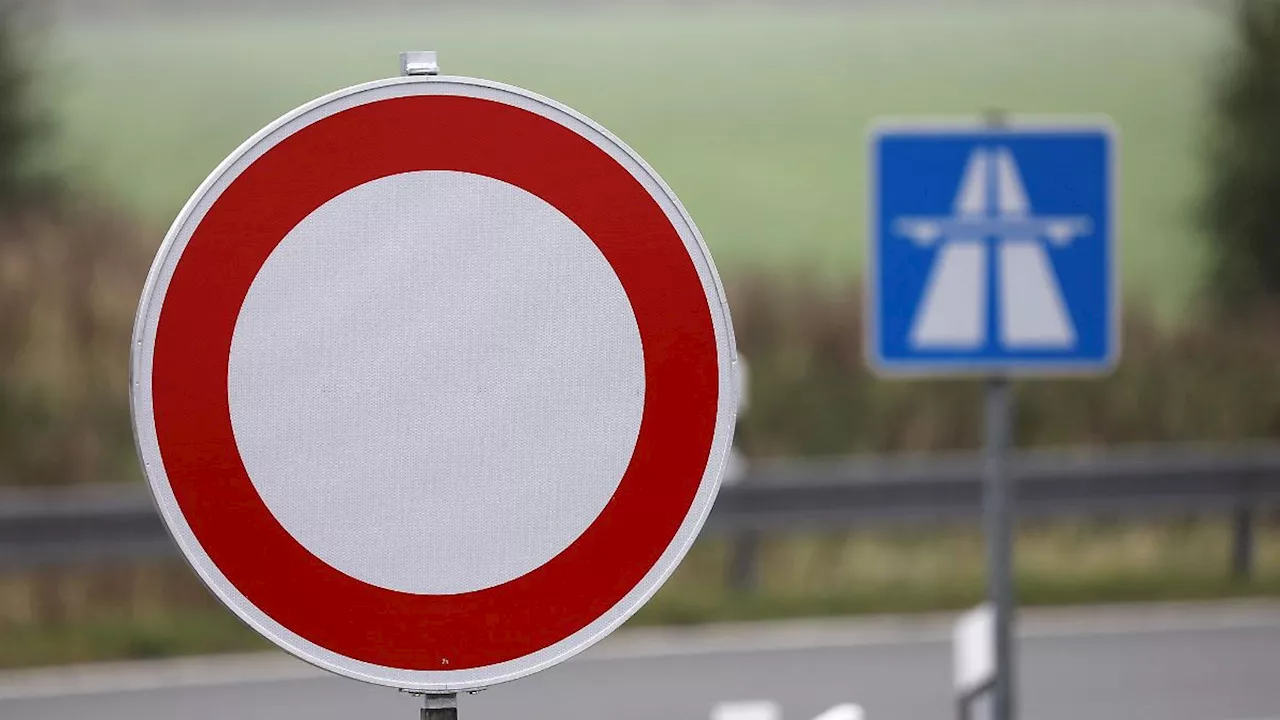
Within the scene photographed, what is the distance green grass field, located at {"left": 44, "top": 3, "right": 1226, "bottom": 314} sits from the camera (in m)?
32.5

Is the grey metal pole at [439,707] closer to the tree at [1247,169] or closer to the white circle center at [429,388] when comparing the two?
the white circle center at [429,388]

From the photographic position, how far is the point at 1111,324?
4.70 m

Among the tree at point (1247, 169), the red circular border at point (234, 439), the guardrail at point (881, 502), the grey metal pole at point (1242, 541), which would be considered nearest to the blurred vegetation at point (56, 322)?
the guardrail at point (881, 502)

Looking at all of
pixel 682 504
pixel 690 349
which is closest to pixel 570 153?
pixel 690 349

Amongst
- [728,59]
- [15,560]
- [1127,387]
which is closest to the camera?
[15,560]

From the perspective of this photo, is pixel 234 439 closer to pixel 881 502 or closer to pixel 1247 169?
pixel 881 502

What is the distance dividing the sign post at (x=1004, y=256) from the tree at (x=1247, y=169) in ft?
46.0

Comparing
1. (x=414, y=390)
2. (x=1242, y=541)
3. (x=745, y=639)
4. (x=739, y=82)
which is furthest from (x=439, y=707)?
(x=739, y=82)

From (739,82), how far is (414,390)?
41.0 metres

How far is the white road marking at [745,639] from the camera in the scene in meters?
9.58

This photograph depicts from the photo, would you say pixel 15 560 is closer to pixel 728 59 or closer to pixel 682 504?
pixel 682 504

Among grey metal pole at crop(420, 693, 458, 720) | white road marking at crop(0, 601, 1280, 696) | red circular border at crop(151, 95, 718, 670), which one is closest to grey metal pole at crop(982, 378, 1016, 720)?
red circular border at crop(151, 95, 718, 670)

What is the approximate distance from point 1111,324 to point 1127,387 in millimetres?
11375

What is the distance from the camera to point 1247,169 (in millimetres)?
18641
